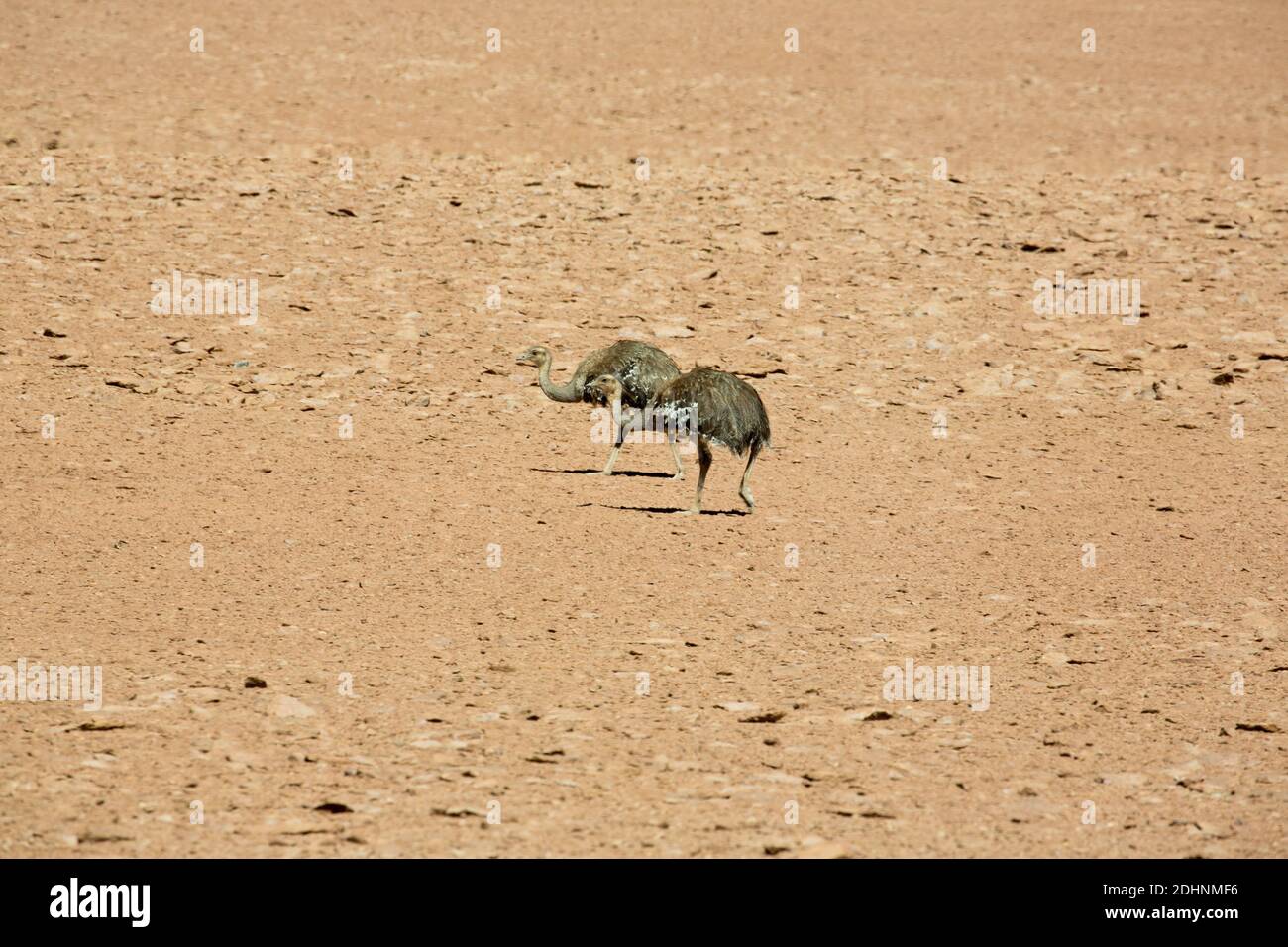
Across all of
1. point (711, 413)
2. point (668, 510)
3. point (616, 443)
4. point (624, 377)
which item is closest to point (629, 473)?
point (616, 443)

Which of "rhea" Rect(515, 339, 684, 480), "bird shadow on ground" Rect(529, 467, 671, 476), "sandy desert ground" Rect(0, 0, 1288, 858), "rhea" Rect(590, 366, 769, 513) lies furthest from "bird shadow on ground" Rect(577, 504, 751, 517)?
"bird shadow on ground" Rect(529, 467, 671, 476)

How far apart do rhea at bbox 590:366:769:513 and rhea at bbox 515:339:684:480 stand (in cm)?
98

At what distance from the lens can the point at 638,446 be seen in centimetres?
1769

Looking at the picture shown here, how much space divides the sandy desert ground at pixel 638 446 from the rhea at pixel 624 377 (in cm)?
73

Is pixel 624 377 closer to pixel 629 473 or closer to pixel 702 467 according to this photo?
Result: pixel 629 473

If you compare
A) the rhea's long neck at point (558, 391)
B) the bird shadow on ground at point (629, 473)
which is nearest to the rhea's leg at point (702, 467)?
the bird shadow on ground at point (629, 473)

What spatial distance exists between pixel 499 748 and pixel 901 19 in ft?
96.9

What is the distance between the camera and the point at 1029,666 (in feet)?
35.2

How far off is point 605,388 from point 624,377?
0.24m

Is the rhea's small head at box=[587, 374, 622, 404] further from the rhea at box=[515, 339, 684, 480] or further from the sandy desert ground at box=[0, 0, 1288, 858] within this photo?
the sandy desert ground at box=[0, 0, 1288, 858]

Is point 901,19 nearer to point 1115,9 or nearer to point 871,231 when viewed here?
point 1115,9

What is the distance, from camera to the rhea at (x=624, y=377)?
50.5 feet
